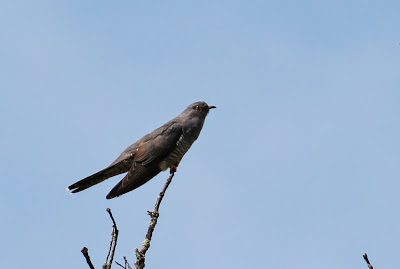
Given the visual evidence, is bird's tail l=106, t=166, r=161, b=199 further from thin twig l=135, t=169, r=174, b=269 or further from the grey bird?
thin twig l=135, t=169, r=174, b=269

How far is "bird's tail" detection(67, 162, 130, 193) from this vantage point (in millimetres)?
6293

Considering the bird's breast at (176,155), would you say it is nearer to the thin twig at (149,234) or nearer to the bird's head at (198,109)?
the bird's head at (198,109)

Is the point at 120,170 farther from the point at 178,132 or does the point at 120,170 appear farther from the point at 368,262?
the point at 368,262

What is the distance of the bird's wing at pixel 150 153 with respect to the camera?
6246mm

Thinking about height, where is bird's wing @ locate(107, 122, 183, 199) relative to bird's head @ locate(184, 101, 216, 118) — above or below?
below

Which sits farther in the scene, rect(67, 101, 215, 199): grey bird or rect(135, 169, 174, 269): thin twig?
rect(67, 101, 215, 199): grey bird

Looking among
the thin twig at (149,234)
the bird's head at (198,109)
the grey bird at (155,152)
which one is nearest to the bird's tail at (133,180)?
the grey bird at (155,152)

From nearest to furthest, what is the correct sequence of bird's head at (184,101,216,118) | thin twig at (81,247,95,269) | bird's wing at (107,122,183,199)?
thin twig at (81,247,95,269) < bird's wing at (107,122,183,199) < bird's head at (184,101,216,118)

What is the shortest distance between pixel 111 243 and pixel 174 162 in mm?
3777

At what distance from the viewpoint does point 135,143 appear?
708 centimetres

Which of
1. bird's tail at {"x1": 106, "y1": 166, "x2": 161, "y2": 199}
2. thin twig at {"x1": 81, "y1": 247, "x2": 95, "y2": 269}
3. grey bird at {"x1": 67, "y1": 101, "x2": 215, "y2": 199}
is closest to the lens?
thin twig at {"x1": 81, "y1": 247, "x2": 95, "y2": 269}

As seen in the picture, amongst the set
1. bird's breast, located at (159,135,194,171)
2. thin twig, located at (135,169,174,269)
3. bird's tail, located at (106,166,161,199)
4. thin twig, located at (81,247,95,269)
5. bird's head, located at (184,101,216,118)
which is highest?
bird's head, located at (184,101,216,118)

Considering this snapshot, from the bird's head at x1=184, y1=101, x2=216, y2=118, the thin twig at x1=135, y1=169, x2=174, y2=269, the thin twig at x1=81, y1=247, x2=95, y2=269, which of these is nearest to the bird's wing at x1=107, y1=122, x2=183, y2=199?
the bird's head at x1=184, y1=101, x2=216, y2=118

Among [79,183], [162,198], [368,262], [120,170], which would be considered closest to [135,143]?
[120,170]
